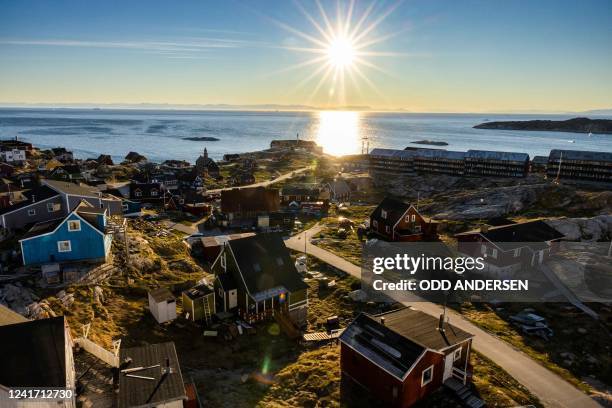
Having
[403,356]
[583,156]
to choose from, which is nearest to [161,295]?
[403,356]

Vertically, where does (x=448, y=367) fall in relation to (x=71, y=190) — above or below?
below

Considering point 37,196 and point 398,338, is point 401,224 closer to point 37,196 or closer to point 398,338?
point 398,338

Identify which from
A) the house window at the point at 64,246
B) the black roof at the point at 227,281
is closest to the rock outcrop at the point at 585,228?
the black roof at the point at 227,281

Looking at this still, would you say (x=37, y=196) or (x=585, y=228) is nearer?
(x=37, y=196)

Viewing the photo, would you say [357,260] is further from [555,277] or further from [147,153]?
[147,153]

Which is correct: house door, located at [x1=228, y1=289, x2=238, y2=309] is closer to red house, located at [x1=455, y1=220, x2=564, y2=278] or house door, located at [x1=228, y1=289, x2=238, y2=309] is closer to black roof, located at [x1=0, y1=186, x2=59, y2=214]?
black roof, located at [x1=0, y1=186, x2=59, y2=214]

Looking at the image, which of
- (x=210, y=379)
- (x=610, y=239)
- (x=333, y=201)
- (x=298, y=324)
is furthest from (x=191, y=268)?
(x=610, y=239)
